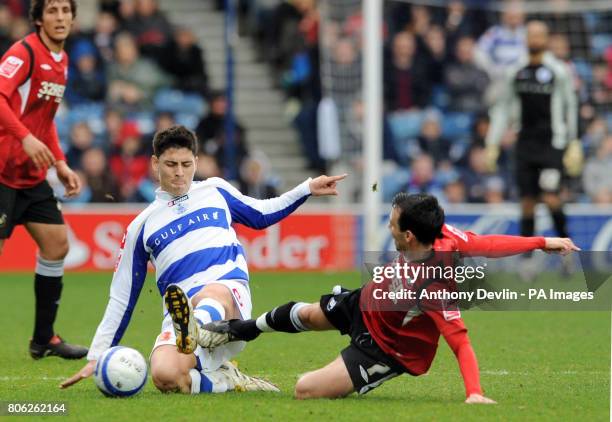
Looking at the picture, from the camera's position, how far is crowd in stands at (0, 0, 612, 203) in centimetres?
1752

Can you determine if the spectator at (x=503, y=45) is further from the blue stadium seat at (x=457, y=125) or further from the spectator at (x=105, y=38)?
the spectator at (x=105, y=38)

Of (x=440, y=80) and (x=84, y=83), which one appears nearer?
(x=84, y=83)

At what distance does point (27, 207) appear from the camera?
8.53 meters

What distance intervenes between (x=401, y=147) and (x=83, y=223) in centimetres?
518

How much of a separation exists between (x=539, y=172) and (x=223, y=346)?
7.47 metres

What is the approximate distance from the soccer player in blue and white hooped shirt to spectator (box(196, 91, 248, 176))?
33.4 ft

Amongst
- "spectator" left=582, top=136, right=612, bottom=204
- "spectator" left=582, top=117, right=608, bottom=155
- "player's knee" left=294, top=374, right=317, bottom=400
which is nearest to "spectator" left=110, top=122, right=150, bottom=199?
"spectator" left=582, top=136, right=612, bottom=204

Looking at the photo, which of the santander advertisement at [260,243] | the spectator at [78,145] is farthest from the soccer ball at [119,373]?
the spectator at [78,145]

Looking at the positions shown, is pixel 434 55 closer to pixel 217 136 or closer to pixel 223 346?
pixel 217 136

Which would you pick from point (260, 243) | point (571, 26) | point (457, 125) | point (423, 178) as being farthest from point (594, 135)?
point (260, 243)

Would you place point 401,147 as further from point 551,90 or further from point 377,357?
point 377,357

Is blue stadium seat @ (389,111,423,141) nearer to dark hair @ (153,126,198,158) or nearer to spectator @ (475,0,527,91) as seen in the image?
spectator @ (475,0,527,91)

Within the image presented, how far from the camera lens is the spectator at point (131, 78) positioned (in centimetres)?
1788

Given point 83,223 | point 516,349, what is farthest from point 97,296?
point 516,349
